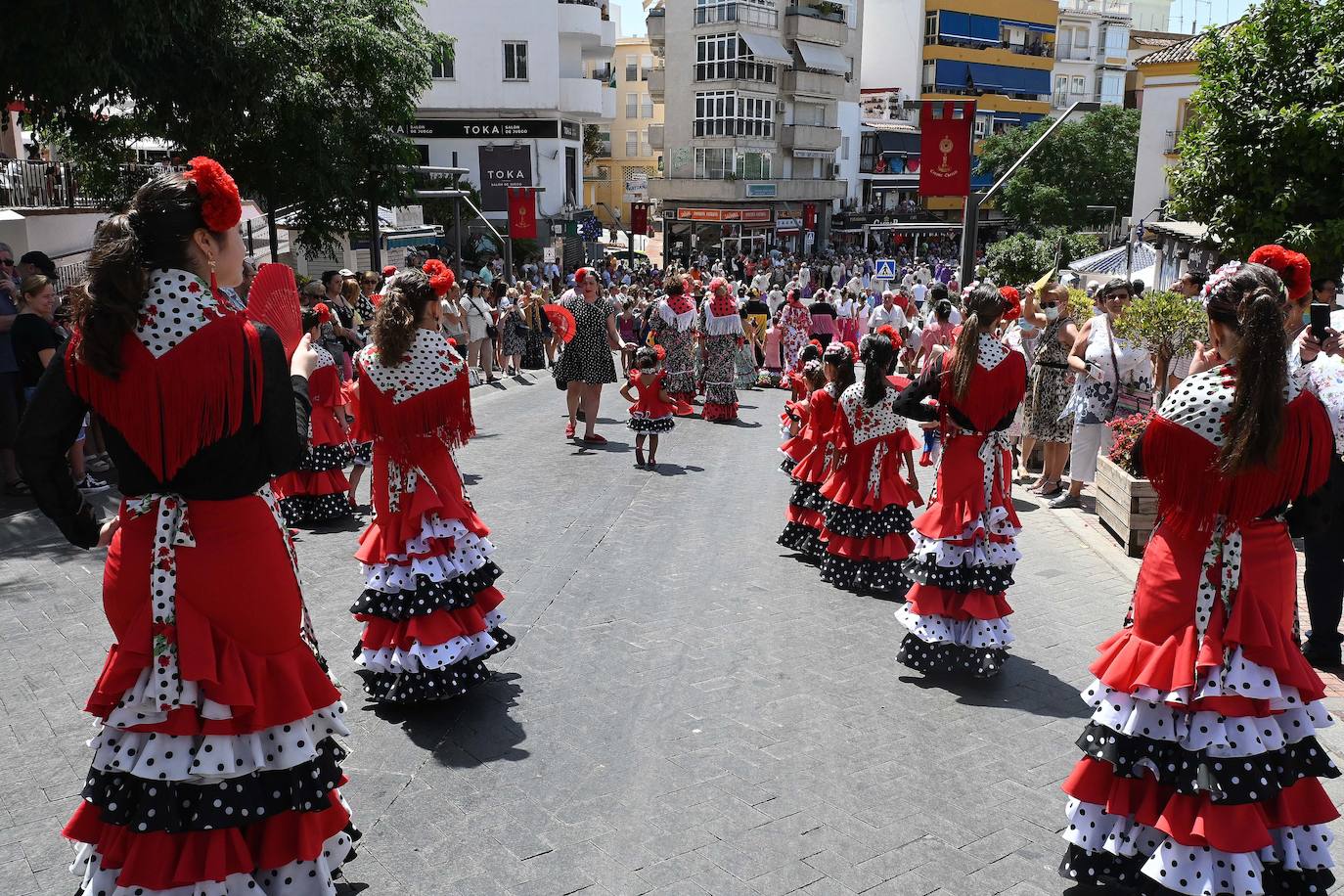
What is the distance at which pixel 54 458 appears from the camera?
321 centimetres

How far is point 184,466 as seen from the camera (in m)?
3.18

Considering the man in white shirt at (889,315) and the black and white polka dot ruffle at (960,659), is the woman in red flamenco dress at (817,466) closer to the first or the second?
the black and white polka dot ruffle at (960,659)

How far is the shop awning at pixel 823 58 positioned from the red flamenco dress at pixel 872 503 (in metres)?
59.1

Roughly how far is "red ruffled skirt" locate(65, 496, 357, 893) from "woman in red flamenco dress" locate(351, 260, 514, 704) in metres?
1.93

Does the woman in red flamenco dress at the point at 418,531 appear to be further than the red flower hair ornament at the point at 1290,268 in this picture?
Yes

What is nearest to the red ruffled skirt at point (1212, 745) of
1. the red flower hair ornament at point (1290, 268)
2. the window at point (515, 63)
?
the red flower hair ornament at point (1290, 268)

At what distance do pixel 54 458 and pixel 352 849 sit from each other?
1564 mm

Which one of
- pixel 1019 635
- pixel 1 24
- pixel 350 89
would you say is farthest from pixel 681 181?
pixel 1019 635

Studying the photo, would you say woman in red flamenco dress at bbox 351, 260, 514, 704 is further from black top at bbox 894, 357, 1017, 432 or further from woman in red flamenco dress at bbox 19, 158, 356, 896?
black top at bbox 894, 357, 1017, 432

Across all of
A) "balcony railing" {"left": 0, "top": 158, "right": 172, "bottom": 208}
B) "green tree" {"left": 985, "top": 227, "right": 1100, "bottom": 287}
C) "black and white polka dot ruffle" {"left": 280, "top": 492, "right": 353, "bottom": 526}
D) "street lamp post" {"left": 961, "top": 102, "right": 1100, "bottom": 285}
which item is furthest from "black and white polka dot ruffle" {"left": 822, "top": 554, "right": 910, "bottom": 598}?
"green tree" {"left": 985, "top": 227, "right": 1100, "bottom": 287}

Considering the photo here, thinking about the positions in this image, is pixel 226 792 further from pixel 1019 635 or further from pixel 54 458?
pixel 1019 635

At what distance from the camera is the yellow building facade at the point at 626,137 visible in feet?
265

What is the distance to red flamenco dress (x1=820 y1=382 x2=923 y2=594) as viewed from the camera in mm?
7668

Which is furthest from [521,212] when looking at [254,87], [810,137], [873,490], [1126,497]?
[810,137]
